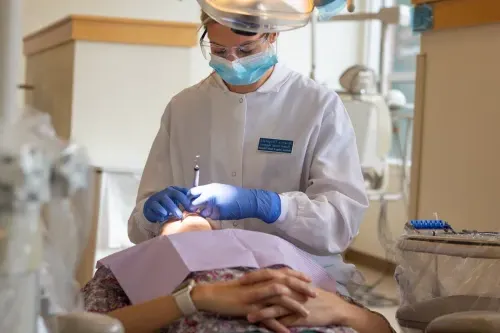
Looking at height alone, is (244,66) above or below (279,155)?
above

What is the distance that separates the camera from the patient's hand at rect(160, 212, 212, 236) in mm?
1702

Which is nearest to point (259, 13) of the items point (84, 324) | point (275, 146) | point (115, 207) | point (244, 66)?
point (244, 66)

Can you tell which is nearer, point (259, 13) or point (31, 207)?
point (31, 207)

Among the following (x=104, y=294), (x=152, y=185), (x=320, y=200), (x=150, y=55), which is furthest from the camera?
(x=150, y=55)

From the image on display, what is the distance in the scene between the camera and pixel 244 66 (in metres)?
1.78

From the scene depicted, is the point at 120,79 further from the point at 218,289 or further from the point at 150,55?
the point at 218,289

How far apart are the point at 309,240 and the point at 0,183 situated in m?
1.09

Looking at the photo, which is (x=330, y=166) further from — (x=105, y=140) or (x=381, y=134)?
(x=381, y=134)

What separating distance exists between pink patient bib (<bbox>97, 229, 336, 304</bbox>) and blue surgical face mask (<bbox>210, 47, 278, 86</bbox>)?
0.42 meters

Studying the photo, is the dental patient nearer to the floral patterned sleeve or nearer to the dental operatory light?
the floral patterned sleeve

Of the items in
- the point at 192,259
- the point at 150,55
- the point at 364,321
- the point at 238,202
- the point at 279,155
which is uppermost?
the point at 150,55

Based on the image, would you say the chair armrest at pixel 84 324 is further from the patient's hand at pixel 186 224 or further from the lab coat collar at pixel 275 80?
the lab coat collar at pixel 275 80

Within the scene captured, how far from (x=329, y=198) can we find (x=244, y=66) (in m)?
0.37

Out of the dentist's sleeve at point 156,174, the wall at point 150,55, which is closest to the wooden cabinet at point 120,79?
the wall at point 150,55
